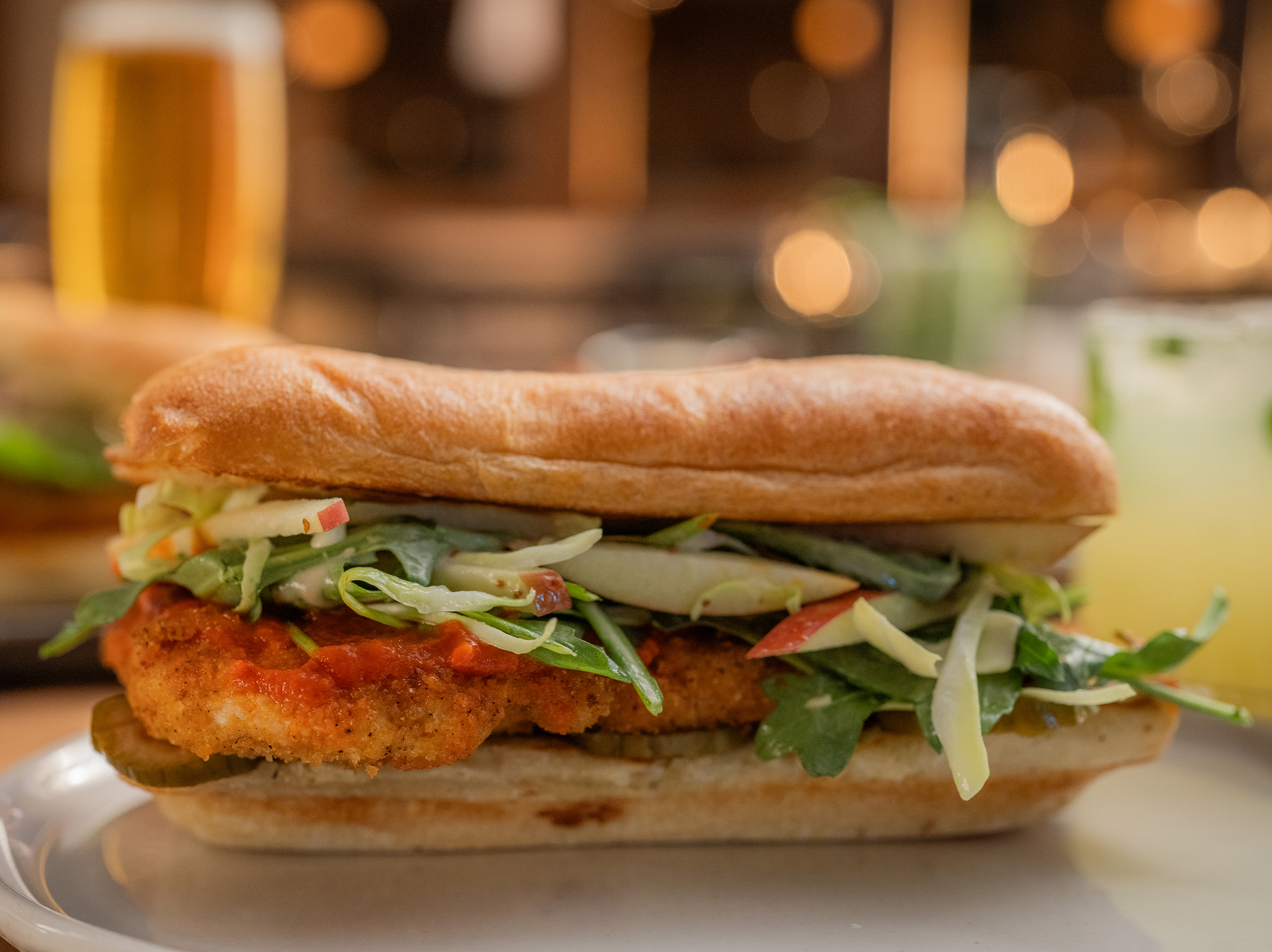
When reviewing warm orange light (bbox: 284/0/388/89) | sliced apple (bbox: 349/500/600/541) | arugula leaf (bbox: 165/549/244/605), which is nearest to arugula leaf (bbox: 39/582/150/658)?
arugula leaf (bbox: 165/549/244/605)

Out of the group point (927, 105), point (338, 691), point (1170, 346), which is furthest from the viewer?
point (927, 105)

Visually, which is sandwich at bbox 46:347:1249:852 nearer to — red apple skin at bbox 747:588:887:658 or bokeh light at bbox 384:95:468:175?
red apple skin at bbox 747:588:887:658

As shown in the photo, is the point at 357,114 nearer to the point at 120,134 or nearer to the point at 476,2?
the point at 476,2

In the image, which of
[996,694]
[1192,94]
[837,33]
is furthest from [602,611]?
[1192,94]

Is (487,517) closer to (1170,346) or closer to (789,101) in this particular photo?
(1170,346)

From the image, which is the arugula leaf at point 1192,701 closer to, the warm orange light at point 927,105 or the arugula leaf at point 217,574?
the arugula leaf at point 217,574

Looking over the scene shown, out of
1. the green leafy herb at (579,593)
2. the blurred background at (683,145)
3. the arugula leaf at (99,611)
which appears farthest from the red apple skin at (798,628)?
the blurred background at (683,145)
